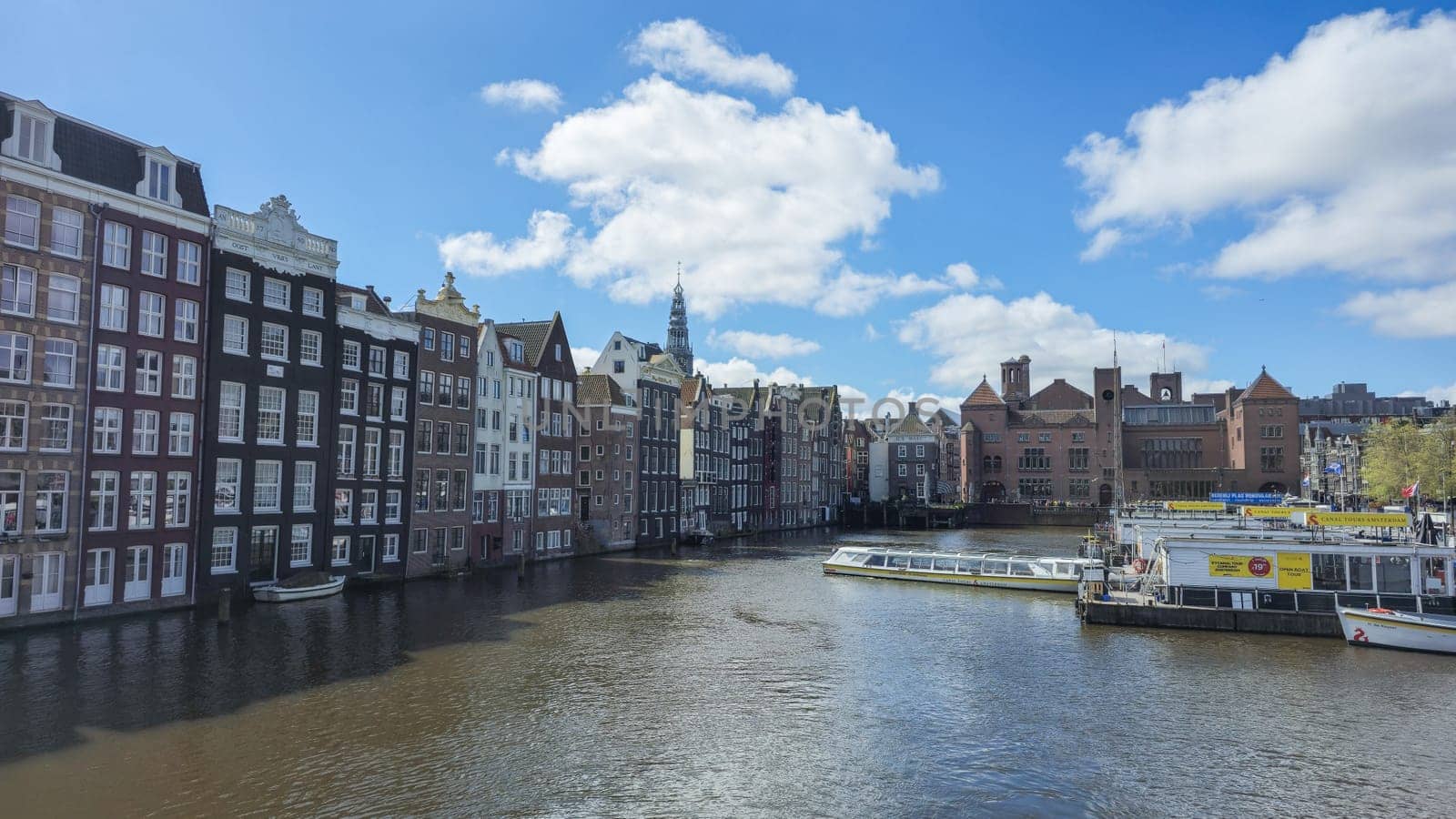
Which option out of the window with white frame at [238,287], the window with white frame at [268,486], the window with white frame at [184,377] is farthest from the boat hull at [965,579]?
the window with white frame at [184,377]

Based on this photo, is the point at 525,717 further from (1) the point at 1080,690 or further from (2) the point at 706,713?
(1) the point at 1080,690

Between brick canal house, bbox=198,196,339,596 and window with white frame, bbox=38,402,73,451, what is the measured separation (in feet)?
22.9

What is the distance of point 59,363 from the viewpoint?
4306 cm

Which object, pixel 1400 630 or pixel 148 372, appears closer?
pixel 1400 630

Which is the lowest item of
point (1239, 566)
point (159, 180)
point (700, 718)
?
point (700, 718)

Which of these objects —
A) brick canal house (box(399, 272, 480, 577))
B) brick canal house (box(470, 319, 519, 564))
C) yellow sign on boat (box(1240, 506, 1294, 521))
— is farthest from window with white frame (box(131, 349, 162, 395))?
yellow sign on boat (box(1240, 506, 1294, 521))

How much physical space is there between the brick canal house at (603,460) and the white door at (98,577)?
45.3m

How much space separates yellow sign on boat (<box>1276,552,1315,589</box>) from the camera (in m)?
47.2

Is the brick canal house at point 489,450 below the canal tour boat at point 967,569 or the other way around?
the other way around

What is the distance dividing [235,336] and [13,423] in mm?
12613

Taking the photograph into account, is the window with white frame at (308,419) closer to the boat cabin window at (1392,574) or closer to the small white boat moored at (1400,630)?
the small white boat moored at (1400,630)

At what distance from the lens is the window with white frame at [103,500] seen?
44.0 m

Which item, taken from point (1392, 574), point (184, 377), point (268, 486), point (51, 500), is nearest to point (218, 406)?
point (184, 377)

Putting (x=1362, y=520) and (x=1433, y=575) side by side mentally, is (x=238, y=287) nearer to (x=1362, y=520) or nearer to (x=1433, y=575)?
(x=1433, y=575)
